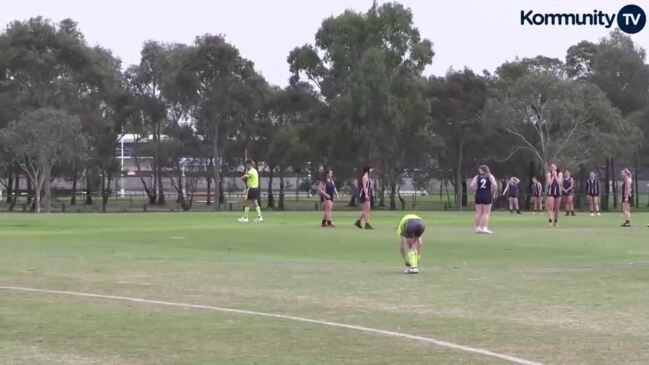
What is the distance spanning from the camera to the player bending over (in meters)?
14.8

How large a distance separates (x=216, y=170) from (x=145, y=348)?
68904 millimetres

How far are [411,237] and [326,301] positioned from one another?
11.4 ft

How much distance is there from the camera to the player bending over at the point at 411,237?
14766 mm

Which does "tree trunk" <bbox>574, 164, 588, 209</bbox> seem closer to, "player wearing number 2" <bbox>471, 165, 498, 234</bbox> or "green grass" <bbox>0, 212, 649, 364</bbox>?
"player wearing number 2" <bbox>471, 165, 498, 234</bbox>

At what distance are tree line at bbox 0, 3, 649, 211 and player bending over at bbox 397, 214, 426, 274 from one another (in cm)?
5365

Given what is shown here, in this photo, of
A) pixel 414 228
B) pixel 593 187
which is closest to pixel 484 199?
pixel 414 228

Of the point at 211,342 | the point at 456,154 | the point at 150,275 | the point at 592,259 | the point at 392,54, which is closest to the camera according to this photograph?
the point at 211,342

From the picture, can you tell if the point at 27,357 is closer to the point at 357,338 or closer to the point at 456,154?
the point at 357,338

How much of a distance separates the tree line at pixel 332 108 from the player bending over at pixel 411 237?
5365 cm

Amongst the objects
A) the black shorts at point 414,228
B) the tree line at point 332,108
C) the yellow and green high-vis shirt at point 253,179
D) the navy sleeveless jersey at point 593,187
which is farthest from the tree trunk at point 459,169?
the black shorts at point 414,228

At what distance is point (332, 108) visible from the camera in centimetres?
7350

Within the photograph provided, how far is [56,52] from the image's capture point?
73.8 meters

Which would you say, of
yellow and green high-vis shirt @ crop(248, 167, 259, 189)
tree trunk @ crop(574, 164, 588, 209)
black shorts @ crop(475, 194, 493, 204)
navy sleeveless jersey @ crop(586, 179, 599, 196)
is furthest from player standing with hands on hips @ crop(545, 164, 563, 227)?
tree trunk @ crop(574, 164, 588, 209)

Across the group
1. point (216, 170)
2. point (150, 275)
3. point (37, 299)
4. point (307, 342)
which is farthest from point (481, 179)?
point (216, 170)
